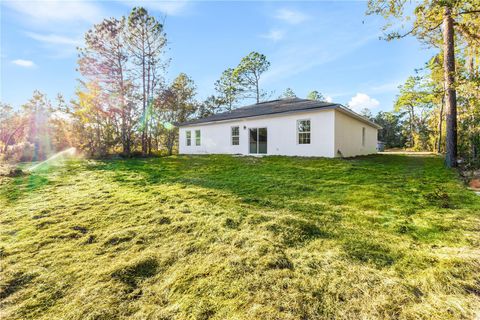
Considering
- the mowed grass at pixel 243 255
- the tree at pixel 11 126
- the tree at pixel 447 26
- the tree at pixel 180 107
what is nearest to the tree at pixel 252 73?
the tree at pixel 180 107

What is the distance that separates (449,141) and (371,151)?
838 cm

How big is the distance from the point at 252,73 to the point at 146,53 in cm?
1167

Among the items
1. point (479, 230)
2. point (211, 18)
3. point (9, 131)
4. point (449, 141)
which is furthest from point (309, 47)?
point (9, 131)

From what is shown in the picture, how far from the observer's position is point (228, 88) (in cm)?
2620

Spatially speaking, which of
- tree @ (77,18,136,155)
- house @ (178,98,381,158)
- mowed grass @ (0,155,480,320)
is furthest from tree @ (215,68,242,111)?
mowed grass @ (0,155,480,320)

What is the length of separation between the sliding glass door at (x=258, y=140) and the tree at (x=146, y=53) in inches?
362

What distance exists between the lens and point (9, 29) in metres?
5.56

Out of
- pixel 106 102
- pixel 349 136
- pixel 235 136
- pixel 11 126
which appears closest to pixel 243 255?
pixel 349 136

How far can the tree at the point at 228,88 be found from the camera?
84.7 ft

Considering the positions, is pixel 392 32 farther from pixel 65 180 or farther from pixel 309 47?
pixel 65 180

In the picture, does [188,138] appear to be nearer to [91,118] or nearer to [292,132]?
[91,118]

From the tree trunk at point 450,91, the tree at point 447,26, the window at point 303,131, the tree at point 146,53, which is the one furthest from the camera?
the tree at point 146,53

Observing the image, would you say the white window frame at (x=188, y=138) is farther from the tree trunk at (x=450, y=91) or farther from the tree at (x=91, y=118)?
the tree trunk at (x=450, y=91)

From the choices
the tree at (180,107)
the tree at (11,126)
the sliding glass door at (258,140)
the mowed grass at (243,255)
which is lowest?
the mowed grass at (243,255)
